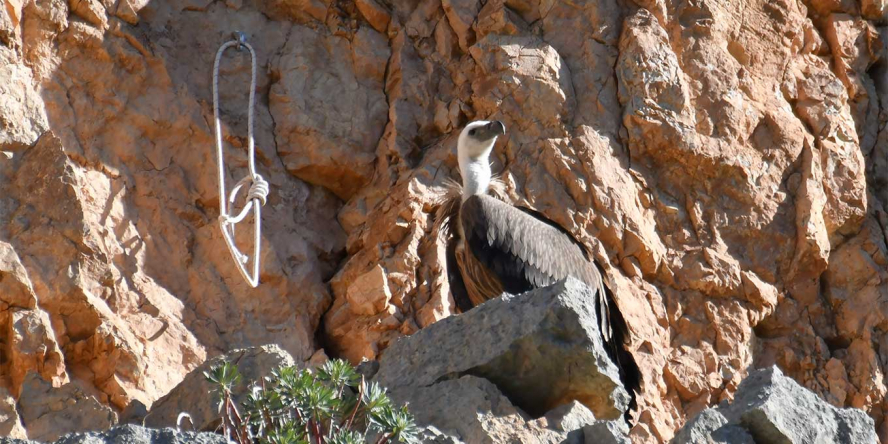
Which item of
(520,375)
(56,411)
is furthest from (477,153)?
(520,375)

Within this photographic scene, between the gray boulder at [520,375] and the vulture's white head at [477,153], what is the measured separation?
3.37 m

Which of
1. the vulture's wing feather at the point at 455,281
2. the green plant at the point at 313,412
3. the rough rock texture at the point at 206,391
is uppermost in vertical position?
the green plant at the point at 313,412

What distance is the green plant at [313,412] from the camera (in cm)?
484

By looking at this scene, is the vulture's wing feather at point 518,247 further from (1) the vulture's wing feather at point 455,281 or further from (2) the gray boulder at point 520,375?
(2) the gray boulder at point 520,375

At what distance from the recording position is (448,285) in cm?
962

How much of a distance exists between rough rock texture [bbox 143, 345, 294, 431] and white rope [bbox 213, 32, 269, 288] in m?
1.85

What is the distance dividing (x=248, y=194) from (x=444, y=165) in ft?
5.17

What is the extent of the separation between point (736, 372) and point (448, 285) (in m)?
2.21

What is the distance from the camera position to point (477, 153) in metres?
9.34

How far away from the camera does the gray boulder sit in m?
5.44

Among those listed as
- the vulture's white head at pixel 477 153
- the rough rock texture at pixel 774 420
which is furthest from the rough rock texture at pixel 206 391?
the vulture's white head at pixel 477 153

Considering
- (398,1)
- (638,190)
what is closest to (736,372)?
(638,190)

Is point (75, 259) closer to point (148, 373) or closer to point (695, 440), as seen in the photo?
point (148, 373)

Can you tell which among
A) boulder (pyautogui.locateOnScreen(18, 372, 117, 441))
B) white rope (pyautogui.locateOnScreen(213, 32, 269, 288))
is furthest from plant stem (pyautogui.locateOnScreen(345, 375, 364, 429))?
white rope (pyautogui.locateOnScreen(213, 32, 269, 288))
